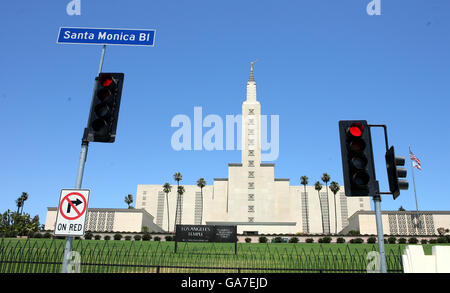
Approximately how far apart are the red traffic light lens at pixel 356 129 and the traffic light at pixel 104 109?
4.41 meters

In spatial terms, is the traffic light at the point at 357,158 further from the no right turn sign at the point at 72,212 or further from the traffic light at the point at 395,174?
the no right turn sign at the point at 72,212

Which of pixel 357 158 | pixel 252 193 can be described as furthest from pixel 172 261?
pixel 252 193

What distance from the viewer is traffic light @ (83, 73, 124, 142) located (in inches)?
235

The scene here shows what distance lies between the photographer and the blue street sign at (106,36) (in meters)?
6.88

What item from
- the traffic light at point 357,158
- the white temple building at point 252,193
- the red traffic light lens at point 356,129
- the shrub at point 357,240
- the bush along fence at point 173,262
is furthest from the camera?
the white temple building at point 252,193

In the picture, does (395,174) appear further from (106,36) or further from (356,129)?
(106,36)

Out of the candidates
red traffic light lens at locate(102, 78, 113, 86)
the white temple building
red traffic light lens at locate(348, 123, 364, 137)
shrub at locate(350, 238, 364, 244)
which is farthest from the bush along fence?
the white temple building

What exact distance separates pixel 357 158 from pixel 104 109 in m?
4.75

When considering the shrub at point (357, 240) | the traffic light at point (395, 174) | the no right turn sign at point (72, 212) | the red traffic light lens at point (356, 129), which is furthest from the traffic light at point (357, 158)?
the shrub at point (357, 240)

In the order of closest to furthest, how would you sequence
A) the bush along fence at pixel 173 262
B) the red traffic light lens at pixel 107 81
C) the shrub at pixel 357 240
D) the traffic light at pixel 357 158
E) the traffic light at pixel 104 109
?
the traffic light at pixel 357 158, the traffic light at pixel 104 109, the red traffic light lens at pixel 107 81, the bush along fence at pixel 173 262, the shrub at pixel 357 240

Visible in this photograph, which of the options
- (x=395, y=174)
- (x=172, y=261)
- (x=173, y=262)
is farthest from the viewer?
(x=172, y=261)

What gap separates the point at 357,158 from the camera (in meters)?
5.76
